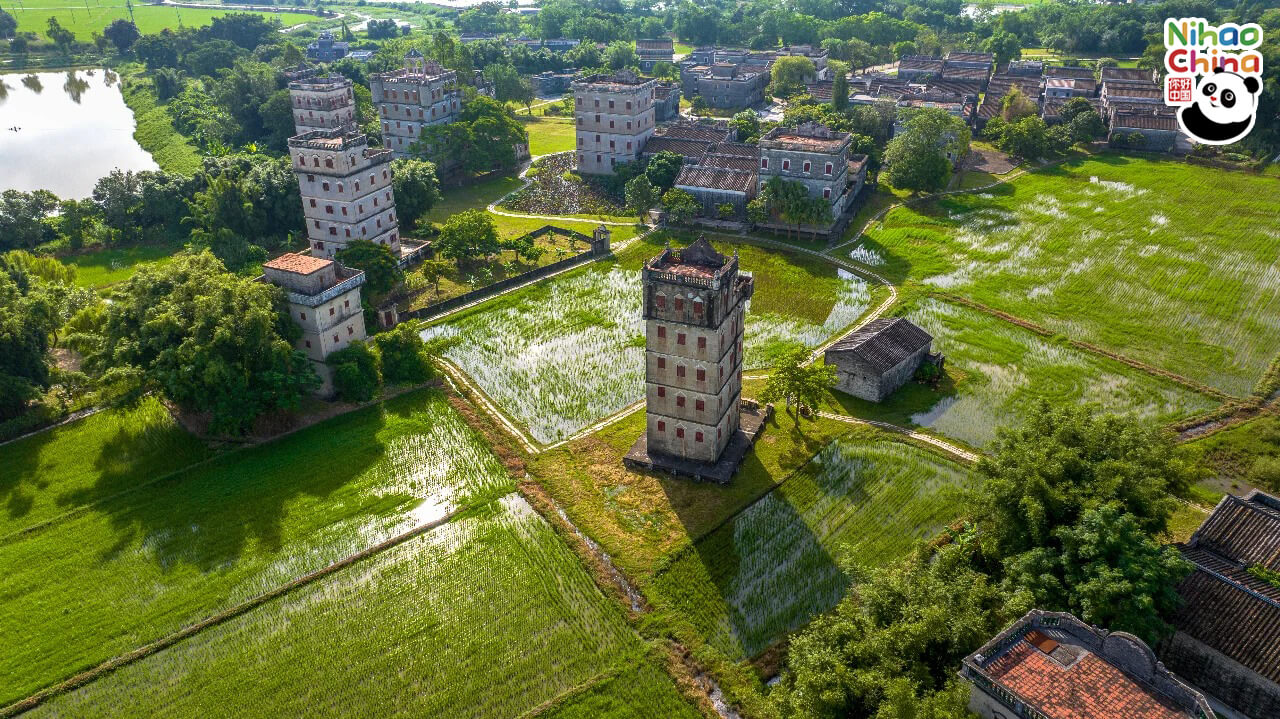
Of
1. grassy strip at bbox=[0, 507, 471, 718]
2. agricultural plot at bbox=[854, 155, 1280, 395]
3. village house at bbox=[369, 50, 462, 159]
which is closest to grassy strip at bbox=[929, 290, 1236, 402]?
agricultural plot at bbox=[854, 155, 1280, 395]

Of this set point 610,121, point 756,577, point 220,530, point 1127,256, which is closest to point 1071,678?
point 756,577

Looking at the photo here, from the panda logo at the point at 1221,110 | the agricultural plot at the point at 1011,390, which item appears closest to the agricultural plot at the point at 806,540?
the agricultural plot at the point at 1011,390

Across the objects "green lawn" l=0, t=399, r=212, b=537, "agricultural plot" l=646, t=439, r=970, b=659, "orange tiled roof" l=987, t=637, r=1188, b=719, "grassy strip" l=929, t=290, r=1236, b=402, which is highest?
"orange tiled roof" l=987, t=637, r=1188, b=719

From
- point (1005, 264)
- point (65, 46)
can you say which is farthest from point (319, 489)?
point (65, 46)

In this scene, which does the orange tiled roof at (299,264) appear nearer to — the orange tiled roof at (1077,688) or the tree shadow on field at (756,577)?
the tree shadow on field at (756,577)

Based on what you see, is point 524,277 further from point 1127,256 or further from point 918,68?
point 918,68

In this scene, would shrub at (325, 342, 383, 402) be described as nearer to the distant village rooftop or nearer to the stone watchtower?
the stone watchtower
